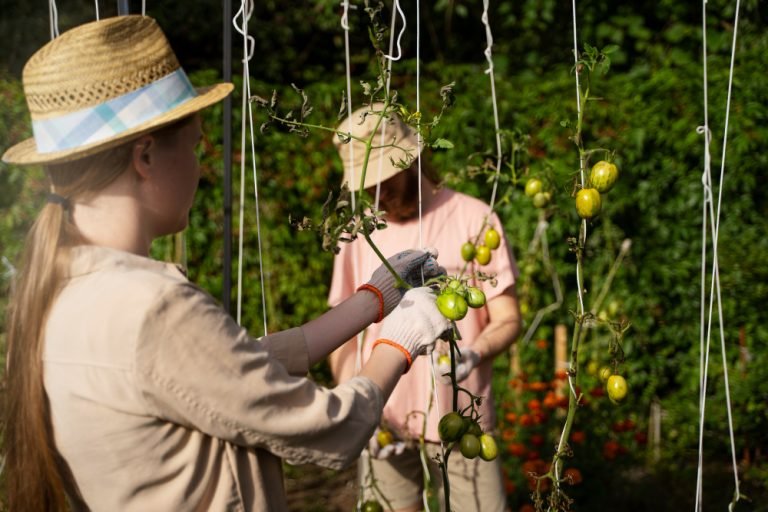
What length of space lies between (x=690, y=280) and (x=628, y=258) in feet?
0.93

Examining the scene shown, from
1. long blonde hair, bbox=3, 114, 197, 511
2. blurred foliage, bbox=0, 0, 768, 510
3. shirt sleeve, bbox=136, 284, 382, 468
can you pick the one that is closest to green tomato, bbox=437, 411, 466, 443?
shirt sleeve, bbox=136, 284, 382, 468

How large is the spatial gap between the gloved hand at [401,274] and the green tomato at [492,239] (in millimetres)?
448

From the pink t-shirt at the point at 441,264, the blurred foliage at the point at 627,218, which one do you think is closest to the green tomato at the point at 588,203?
the pink t-shirt at the point at 441,264

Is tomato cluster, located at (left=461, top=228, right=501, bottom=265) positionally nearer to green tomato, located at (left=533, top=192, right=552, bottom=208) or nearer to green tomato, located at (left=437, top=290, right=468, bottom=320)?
green tomato, located at (left=533, top=192, right=552, bottom=208)

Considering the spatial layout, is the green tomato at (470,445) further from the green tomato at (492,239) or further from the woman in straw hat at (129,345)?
the green tomato at (492,239)

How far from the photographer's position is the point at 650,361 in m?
3.98

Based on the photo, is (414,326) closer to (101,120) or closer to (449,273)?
(101,120)

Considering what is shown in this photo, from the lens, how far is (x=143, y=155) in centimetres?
112

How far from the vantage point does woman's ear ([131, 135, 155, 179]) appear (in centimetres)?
111

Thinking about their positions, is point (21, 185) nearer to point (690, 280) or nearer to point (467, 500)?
point (467, 500)

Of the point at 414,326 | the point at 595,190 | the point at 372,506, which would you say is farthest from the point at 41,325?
the point at 372,506

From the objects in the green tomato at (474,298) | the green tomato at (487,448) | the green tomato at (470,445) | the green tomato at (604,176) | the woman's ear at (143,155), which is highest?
the woman's ear at (143,155)

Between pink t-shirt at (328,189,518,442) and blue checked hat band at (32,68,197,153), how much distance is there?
3.20ft

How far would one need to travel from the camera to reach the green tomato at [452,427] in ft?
4.33
